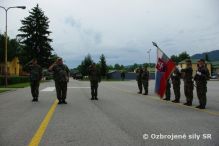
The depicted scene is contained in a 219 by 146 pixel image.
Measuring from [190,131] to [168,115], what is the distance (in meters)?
3.15

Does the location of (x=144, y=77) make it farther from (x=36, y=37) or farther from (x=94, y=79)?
(x=36, y=37)

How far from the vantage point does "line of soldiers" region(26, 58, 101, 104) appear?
53.5 feet

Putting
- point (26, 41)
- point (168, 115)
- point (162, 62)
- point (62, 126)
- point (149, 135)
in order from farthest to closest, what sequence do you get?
1. point (26, 41)
2. point (162, 62)
3. point (168, 115)
4. point (62, 126)
5. point (149, 135)

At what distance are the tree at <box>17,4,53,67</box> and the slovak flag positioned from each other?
65.3 metres

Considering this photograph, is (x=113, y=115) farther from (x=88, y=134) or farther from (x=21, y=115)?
(x=88, y=134)

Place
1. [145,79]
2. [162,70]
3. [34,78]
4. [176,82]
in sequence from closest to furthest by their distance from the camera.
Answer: [162,70] → [176,82] → [34,78] → [145,79]

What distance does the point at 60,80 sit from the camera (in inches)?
642

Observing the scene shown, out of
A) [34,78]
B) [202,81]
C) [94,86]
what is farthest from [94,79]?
[202,81]

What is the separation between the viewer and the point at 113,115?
11656 millimetres

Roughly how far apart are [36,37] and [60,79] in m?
67.3

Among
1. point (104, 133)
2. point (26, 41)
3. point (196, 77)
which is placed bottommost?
point (104, 133)

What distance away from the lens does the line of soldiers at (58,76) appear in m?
16.3

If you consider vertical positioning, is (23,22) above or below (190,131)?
above

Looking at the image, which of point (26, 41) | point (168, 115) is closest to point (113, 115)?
point (168, 115)
